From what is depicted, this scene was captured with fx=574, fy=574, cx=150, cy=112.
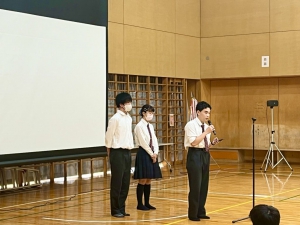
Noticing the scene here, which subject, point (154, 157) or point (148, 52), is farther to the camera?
point (148, 52)

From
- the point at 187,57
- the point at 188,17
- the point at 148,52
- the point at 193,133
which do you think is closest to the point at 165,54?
the point at 148,52

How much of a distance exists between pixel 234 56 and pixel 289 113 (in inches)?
82.3

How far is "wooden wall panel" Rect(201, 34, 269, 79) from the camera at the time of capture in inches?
590

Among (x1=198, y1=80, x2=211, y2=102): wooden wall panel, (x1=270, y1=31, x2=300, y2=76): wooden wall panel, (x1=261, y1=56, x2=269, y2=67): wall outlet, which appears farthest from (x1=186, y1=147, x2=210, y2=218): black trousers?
(x1=198, y1=80, x2=211, y2=102): wooden wall panel

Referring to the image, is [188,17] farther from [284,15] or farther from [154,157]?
[154,157]

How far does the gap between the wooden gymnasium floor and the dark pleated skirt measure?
51cm

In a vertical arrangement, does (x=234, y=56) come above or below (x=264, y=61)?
above

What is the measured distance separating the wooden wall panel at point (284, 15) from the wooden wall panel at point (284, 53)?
16 cm

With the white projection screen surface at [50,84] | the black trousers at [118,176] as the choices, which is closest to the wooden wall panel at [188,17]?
the white projection screen surface at [50,84]

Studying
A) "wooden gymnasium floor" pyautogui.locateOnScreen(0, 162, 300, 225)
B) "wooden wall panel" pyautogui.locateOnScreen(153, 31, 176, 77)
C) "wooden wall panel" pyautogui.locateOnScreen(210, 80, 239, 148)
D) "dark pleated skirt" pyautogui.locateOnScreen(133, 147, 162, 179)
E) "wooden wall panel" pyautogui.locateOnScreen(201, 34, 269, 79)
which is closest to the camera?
"wooden gymnasium floor" pyautogui.locateOnScreen(0, 162, 300, 225)

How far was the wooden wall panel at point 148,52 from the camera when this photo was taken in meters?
13.5

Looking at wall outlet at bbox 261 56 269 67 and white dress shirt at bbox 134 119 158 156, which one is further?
wall outlet at bbox 261 56 269 67

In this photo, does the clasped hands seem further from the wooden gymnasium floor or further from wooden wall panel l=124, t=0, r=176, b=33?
wooden wall panel l=124, t=0, r=176, b=33

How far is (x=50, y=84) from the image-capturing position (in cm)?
970
